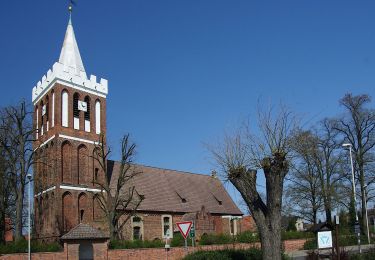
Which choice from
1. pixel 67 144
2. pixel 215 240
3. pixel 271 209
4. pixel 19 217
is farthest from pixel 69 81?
pixel 271 209

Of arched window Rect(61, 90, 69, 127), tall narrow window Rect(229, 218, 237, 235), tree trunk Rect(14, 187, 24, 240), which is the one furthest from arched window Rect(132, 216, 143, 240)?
tall narrow window Rect(229, 218, 237, 235)

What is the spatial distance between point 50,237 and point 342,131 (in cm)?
2946

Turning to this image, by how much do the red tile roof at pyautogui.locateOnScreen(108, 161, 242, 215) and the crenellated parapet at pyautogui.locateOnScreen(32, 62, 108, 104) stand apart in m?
8.40

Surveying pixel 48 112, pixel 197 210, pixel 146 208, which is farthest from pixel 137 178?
pixel 48 112

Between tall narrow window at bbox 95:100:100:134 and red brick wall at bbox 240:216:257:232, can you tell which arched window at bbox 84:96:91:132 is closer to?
tall narrow window at bbox 95:100:100:134

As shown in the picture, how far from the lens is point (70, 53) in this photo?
45.8 meters

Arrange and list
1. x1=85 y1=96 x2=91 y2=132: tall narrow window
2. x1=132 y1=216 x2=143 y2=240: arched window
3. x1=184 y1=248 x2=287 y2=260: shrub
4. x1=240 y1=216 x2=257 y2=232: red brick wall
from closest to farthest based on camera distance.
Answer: x1=184 y1=248 x2=287 y2=260: shrub → x1=85 y1=96 x2=91 y2=132: tall narrow window → x1=132 y1=216 x2=143 y2=240: arched window → x1=240 y1=216 x2=257 y2=232: red brick wall

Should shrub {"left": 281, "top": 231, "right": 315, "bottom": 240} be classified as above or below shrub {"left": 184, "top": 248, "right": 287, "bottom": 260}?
below

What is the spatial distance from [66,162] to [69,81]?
24.6 ft

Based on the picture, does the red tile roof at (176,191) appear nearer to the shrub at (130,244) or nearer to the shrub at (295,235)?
the shrub at (130,244)

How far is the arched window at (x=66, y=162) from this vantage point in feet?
138

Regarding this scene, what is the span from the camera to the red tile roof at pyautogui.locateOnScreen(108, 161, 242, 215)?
1955 inches

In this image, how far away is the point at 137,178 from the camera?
51.0 metres

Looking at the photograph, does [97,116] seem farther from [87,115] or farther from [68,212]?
[68,212]
